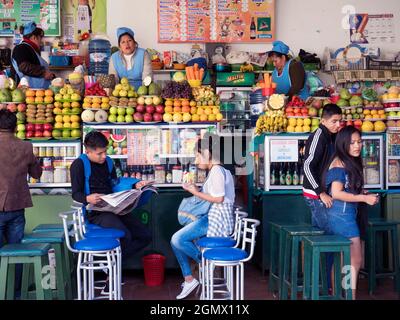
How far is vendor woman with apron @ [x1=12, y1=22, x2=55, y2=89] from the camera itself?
6.78 m

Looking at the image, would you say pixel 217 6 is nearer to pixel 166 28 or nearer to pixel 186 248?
pixel 166 28

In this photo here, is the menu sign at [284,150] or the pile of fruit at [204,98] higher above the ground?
the pile of fruit at [204,98]

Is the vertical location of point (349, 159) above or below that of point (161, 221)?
above

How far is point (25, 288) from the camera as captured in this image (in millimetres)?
4609

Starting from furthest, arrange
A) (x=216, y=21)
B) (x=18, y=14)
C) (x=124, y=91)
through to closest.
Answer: (x=216, y=21) < (x=18, y=14) < (x=124, y=91)

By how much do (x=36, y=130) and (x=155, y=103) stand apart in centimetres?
131

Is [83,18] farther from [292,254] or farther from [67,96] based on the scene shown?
[292,254]

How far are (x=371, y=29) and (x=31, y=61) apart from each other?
5.47 m

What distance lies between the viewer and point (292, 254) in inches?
187

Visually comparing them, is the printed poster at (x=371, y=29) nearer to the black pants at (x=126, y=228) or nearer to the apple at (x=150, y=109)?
the apple at (x=150, y=109)

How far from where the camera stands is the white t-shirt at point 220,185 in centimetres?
505

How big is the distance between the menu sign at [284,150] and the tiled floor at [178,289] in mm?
1301

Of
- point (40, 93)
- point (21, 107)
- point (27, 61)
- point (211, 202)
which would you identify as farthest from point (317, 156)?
point (27, 61)

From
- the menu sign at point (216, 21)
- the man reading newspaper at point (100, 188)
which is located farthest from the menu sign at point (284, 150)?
the menu sign at point (216, 21)
